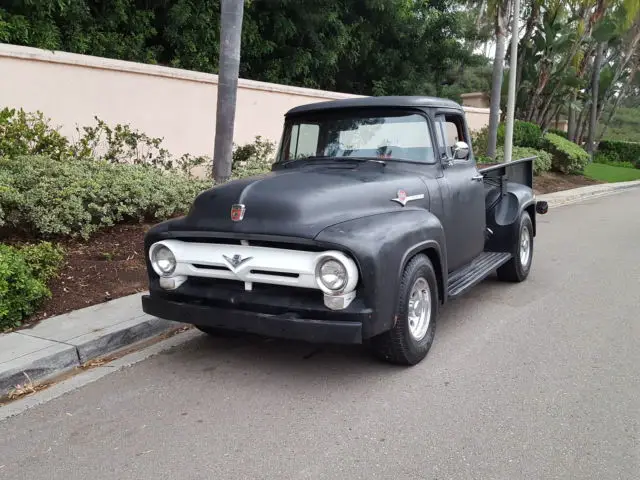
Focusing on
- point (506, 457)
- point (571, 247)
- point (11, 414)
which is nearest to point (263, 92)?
point (571, 247)

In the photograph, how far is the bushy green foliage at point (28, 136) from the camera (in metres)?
8.09

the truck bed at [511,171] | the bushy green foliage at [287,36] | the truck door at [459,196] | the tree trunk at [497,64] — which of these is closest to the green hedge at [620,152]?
the bushy green foliage at [287,36]

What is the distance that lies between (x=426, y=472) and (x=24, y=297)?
365 centimetres

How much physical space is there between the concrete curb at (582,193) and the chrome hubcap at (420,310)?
11.8 meters

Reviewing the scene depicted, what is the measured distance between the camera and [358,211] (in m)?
4.29

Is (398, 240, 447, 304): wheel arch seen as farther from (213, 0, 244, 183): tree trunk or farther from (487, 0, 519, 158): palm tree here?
(487, 0, 519, 158): palm tree

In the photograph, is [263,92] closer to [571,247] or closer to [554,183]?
[571,247]

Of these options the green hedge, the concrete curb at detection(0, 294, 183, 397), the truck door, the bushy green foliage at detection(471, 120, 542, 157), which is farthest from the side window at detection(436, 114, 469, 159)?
the green hedge

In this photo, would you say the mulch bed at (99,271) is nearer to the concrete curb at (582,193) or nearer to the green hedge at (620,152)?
the concrete curb at (582,193)

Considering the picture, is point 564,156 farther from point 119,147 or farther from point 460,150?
point 460,150

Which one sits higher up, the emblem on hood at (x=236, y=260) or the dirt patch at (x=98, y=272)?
the emblem on hood at (x=236, y=260)

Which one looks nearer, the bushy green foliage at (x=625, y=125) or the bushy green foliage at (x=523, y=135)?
the bushy green foliage at (x=523, y=135)

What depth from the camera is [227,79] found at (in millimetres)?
8453

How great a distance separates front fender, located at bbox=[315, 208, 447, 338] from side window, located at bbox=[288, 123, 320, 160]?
138cm
